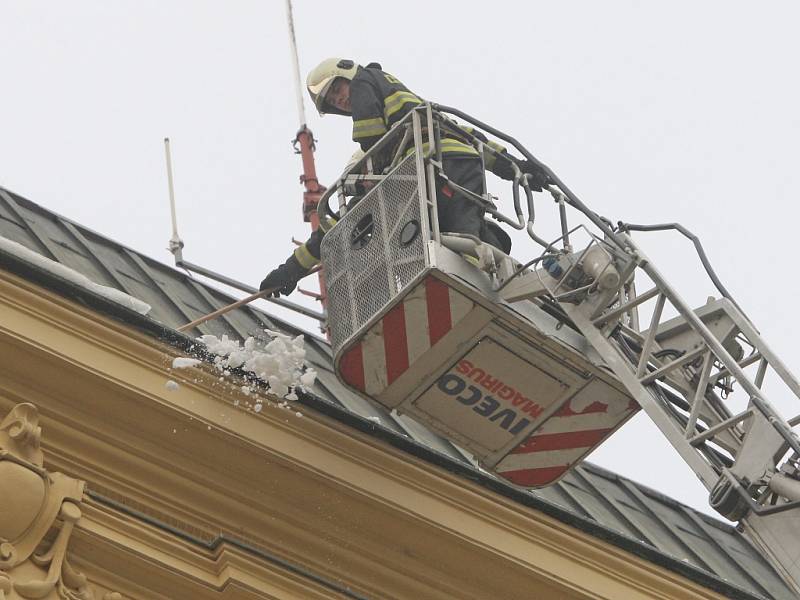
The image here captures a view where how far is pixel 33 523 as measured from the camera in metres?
8.25

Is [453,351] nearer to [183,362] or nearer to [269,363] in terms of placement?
[269,363]

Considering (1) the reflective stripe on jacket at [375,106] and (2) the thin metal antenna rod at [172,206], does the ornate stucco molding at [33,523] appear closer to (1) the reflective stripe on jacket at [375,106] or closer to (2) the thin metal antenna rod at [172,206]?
(1) the reflective stripe on jacket at [375,106]

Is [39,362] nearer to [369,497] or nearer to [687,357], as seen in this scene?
[369,497]

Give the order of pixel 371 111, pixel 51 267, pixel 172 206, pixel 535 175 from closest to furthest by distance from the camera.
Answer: pixel 51 267
pixel 535 175
pixel 371 111
pixel 172 206

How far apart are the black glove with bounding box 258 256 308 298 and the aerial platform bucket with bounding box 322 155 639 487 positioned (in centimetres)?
61

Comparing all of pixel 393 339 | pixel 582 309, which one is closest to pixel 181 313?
pixel 393 339

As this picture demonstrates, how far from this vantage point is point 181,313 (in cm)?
1141

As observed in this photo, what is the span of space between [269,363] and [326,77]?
9.61 feet

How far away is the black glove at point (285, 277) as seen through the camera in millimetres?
11516

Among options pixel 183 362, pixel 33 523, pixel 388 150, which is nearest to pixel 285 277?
pixel 388 150

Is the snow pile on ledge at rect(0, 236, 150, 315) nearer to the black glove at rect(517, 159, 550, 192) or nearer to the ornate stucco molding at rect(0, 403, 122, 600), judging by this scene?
the ornate stucco molding at rect(0, 403, 122, 600)

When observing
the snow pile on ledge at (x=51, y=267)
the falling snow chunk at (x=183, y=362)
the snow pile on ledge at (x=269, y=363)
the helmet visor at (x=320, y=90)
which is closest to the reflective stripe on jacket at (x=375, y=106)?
the helmet visor at (x=320, y=90)

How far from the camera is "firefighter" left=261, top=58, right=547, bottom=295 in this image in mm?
10633

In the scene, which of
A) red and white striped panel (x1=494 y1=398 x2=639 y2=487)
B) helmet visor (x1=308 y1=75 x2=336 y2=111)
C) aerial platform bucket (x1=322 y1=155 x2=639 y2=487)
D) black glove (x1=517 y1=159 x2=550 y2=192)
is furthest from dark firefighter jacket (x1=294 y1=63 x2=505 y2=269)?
red and white striped panel (x1=494 y1=398 x2=639 y2=487)
